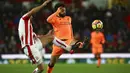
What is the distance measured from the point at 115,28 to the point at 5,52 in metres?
6.30

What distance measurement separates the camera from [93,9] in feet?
86.1

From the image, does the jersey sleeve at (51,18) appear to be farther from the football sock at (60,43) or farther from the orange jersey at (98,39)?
the orange jersey at (98,39)

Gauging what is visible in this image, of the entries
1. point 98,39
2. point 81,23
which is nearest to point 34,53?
point 98,39

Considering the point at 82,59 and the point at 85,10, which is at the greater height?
the point at 85,10

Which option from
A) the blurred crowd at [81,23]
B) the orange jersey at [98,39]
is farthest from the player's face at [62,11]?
the blurred crowd at [81,23]

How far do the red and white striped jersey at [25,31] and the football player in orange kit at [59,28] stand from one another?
3.05 metres

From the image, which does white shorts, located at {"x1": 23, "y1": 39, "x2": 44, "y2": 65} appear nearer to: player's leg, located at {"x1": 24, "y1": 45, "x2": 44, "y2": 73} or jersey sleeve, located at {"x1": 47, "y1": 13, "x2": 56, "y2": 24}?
player's leg, located at {"x1": 24, "y1": 45, "x2": 44, "y2": 73}

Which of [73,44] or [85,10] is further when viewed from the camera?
[85,10]

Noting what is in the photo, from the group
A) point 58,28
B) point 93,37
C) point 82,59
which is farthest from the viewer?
point 82,59

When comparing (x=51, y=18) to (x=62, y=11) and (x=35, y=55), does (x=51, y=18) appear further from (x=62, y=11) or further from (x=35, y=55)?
(x=35, y=55)

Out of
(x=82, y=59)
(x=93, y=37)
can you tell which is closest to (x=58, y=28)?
(x=93, y=37)

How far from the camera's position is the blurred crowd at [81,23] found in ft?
82.5

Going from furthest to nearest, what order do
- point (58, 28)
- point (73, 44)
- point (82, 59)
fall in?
point (82, 59) < point (58, 28) < point (73, 44)

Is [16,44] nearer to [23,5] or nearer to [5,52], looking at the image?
[5,52]
